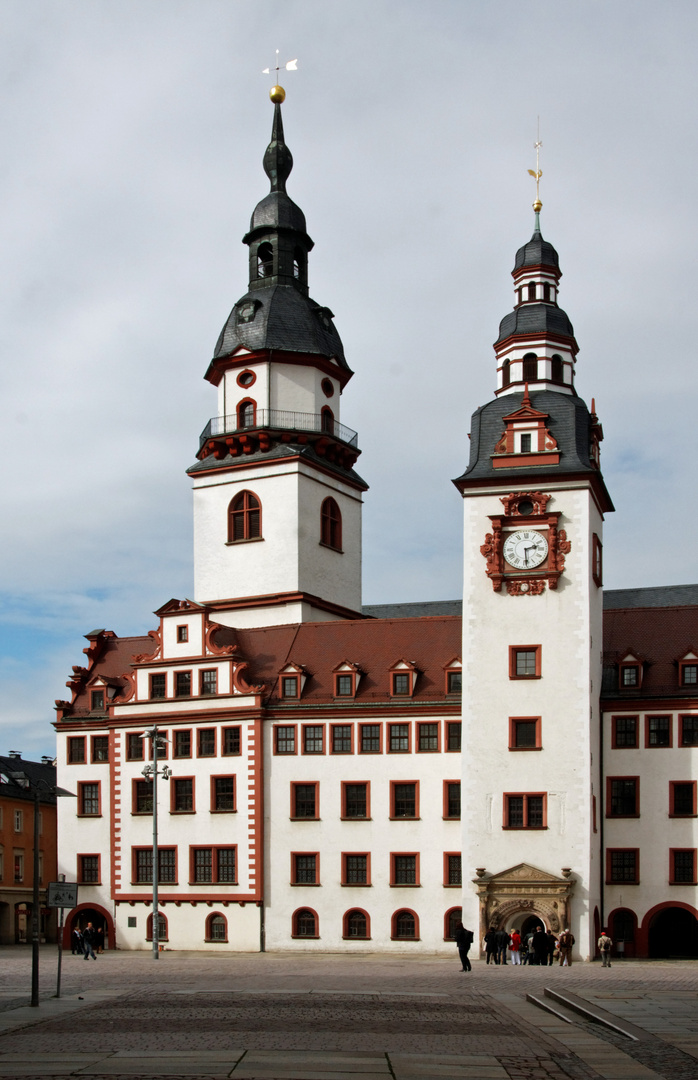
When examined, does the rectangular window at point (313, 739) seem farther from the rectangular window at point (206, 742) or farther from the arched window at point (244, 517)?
the arched window at point (244, 517)

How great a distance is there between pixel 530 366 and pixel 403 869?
75.5ft

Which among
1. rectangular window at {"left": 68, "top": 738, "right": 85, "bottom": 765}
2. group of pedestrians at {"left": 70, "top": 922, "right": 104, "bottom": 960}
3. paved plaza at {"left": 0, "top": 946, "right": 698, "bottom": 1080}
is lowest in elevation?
A: group of pedestrians at {"left": 70, "top": 922, "right": 104, "bottom": 960}

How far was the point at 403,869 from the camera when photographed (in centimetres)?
6231

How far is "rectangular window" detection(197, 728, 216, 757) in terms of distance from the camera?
66.2m

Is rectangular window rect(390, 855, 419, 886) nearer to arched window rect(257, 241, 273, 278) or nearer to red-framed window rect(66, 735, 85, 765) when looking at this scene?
red-framed window rect(66, 735, 85, 765)

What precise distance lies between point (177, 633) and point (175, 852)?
33.7ft

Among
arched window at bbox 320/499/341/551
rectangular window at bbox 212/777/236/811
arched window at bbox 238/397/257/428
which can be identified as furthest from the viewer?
arched window at bbox 238/397/257/428

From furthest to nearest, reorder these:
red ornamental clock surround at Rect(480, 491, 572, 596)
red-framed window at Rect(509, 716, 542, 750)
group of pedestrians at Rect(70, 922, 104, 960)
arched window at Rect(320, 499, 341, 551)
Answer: arched window at Rect(320, 499, 341, 551) → red ornamental clock surround at Rect(480, 491, 572, 596) → red-framed window at Rect(509, 716, 542, 750) → group of pedestrians at Rect(70, 922, 104, 960)

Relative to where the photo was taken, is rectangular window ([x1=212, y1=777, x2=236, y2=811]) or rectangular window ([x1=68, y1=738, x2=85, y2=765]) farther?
rectangular window ([x1=68, y1=738, x2=85, y2=765])

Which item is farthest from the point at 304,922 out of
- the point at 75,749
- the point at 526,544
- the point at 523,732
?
the point at 526,544

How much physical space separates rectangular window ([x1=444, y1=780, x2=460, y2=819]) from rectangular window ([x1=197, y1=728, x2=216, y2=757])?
36.8 feet

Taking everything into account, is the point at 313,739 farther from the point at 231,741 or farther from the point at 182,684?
the point at 182,684

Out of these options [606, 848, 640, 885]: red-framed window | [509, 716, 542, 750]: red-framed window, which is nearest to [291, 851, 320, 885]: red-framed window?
[509, 716, 542, 750]: red-framed window

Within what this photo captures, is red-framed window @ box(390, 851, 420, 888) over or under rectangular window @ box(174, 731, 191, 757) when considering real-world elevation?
under
